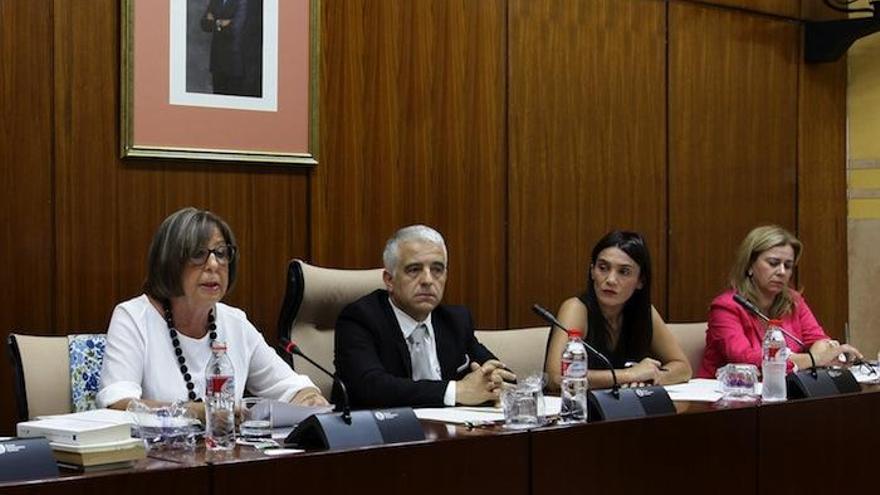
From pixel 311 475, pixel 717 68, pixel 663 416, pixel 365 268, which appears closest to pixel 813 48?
pixel 717 68

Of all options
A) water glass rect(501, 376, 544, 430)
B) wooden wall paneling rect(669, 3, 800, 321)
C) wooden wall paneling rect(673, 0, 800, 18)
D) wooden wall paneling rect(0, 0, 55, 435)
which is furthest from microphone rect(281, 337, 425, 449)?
wooden wall paneling rect(673, 0, 800, 18)

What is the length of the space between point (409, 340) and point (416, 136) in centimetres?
119

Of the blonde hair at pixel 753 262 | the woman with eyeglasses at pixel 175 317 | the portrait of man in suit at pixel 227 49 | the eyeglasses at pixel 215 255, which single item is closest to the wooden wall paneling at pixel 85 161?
the portrait of man in suit at pixel 227 49

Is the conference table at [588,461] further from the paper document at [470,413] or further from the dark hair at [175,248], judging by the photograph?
the dark hair at [175,248]

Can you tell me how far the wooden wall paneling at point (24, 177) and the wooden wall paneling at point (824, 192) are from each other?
369cm

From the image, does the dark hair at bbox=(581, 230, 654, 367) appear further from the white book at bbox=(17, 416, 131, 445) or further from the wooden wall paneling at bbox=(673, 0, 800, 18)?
the white book at bbox=(17, 416, 131, 445)

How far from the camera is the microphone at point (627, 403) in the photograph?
3.23 metres

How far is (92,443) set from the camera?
241 cm

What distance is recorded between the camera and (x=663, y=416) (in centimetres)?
330

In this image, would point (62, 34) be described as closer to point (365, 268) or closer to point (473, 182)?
point (365, 268)

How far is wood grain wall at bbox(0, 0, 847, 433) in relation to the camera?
407 cm

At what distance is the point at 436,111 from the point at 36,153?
1539 millimetres

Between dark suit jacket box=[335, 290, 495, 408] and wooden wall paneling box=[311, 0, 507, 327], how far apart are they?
0.77m

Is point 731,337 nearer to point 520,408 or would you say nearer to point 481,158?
point 481,158
